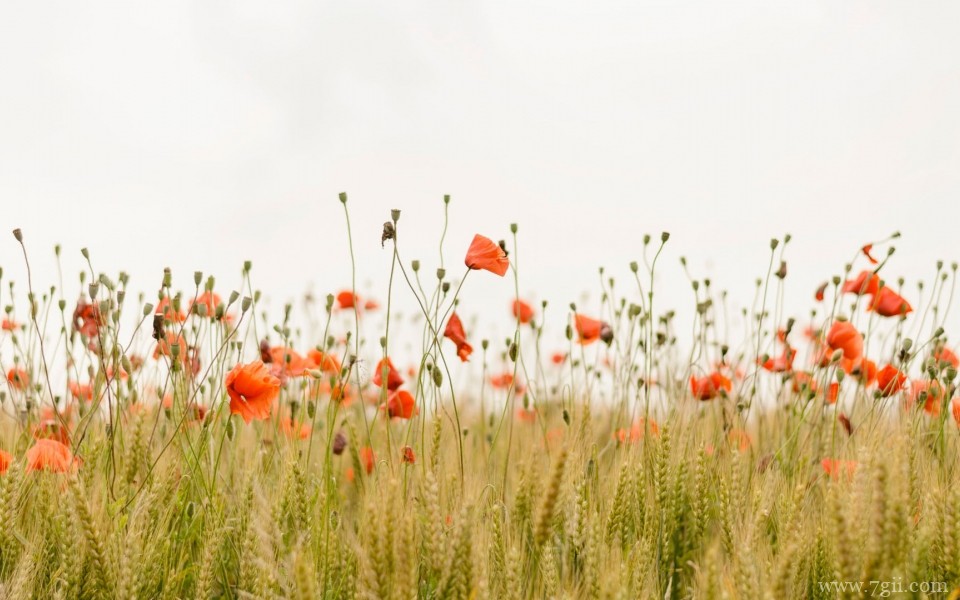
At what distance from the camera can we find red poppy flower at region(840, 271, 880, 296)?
3.30 meters

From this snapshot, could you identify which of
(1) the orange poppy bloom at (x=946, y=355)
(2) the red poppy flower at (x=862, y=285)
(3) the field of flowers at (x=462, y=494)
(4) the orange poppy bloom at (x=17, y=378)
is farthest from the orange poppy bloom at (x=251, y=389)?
(1) the orange poppy bloom at (x=946, y=355)

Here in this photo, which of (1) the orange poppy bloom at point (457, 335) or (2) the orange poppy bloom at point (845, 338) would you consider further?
(2) the orange poppy bloom at point (845, 338)

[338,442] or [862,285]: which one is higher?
[862,285]

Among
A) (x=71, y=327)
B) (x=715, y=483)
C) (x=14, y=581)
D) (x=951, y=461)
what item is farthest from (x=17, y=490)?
(x=951, y=461)

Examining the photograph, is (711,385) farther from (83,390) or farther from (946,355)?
(83,390)

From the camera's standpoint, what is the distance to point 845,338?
312 cm

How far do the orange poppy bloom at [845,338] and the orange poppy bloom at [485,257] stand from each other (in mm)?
1352

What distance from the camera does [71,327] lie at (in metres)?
3.37

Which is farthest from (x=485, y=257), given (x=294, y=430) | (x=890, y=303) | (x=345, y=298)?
(x=890, y=303)

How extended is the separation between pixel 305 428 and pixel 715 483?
159 cm

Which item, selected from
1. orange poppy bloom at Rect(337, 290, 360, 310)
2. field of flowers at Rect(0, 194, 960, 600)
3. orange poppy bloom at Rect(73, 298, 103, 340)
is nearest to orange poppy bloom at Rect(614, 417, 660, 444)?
field of flowers at Rect(0, 194, 960, 600)

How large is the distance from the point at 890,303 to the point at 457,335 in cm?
177

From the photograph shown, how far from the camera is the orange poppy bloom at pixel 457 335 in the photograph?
2.86 m

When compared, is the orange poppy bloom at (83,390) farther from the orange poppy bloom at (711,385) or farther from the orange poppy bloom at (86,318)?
the orange poppy bloom at (711,385)
